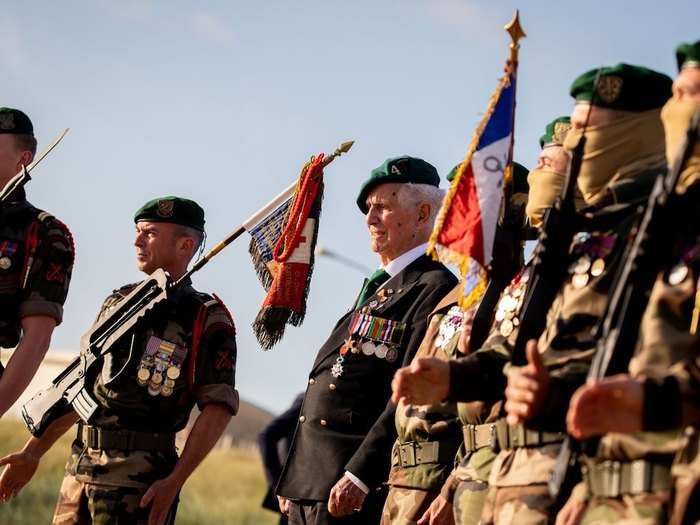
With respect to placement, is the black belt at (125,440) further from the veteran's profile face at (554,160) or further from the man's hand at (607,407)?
Answer: the man's hand at (607,407)

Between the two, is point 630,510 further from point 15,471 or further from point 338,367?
point 15,471

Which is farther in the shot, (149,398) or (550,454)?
(149,398)

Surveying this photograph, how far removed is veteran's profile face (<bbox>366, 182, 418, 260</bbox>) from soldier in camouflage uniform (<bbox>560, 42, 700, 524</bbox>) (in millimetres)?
3158

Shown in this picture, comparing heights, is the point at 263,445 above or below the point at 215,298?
below

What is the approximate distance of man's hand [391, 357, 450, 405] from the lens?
4.80 m

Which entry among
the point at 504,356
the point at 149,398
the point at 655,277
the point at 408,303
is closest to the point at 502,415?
the point at 504,356

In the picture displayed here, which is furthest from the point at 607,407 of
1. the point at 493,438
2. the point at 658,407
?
the point at 493,438

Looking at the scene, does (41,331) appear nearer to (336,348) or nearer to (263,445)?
(336,348)

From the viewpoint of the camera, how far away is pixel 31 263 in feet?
25.3

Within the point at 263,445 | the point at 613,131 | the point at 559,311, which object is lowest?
the point at 263,445

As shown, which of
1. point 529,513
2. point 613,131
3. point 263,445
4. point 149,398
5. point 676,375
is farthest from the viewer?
point 263,445

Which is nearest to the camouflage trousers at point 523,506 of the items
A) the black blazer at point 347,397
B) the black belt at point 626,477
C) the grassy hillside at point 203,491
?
the black belt at point 626,477

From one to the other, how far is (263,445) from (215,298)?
4.50 meters

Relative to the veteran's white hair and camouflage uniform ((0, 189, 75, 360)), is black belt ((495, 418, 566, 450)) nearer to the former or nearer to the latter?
the veteran's white hair
